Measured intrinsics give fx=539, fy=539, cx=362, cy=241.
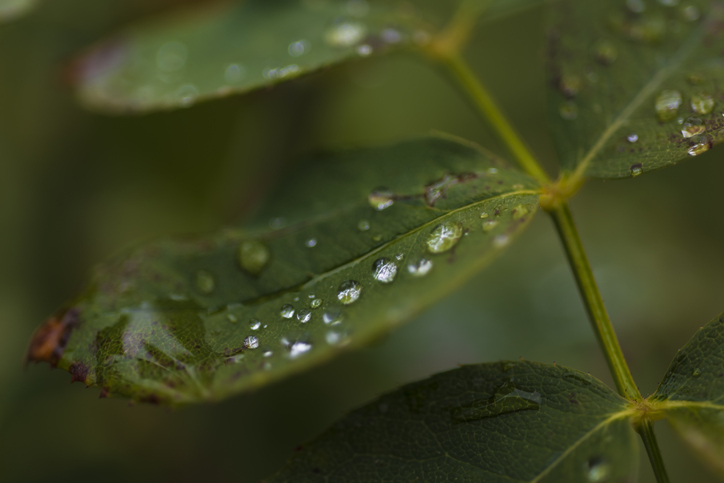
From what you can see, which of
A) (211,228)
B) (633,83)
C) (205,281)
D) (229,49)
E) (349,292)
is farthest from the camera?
(211,228)

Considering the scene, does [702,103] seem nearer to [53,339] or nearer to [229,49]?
[229,49]

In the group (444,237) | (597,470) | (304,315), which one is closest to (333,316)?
(304,315)

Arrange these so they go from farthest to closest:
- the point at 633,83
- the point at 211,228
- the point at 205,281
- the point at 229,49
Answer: the point at 211,228
the point at 229,49
the point at 633,83
the point at 205,281

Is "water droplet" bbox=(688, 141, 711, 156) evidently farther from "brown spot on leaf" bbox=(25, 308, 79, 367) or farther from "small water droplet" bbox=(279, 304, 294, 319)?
"brown spot on leaf" bbox=(25, 308, 79, 367)

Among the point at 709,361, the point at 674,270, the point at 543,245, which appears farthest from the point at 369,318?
the point at 674,270

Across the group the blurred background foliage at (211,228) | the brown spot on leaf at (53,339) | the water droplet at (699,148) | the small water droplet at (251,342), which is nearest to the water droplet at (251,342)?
the small water droplet at (251,342)

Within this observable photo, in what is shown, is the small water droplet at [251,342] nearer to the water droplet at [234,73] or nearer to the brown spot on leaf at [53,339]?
the brown spot on leaf at [53,339]
